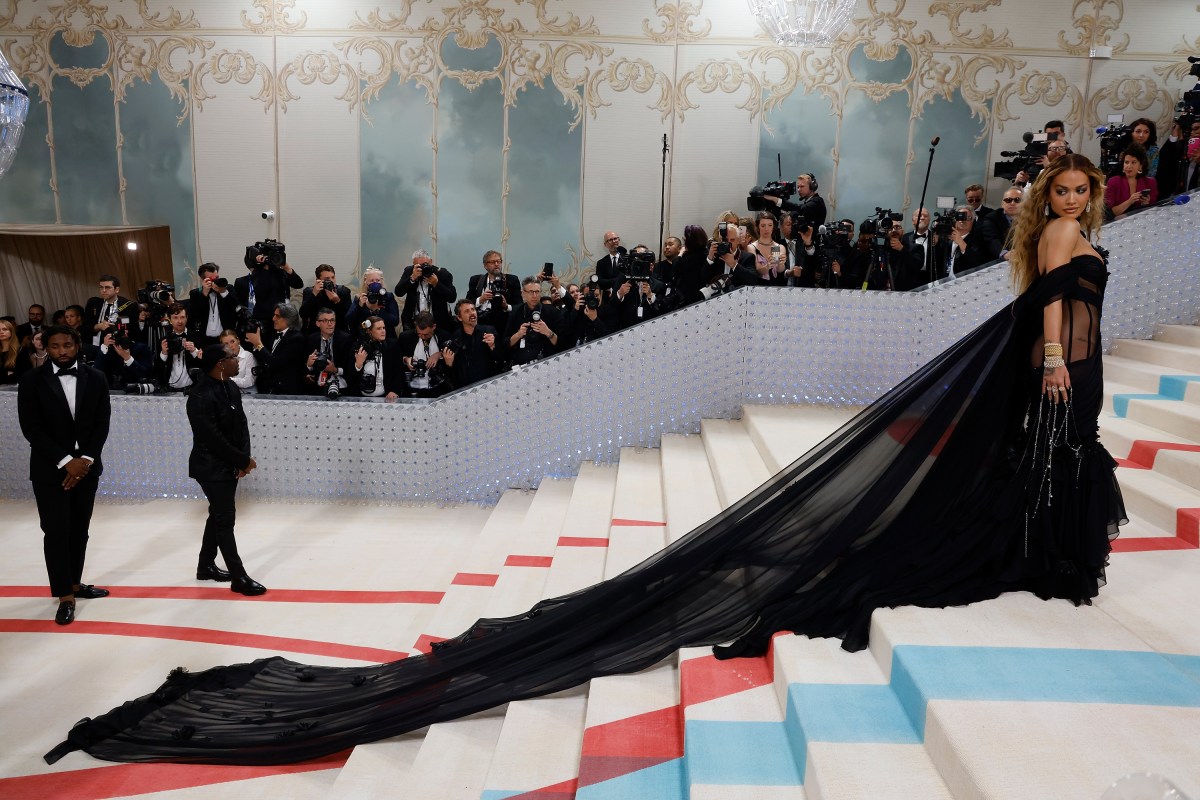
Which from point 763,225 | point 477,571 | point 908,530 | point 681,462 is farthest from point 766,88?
point 908,530

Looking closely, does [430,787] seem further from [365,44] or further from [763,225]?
[365,44]

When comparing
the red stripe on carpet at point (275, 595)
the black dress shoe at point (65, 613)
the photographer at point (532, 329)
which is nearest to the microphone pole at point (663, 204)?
the photographer at point (532, 329)

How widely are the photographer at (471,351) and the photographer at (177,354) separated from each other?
6.05ft

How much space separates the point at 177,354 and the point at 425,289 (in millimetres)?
1842

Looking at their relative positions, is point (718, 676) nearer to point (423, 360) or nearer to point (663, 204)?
point (423, 360)

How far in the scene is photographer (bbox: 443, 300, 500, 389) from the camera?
21.6ft

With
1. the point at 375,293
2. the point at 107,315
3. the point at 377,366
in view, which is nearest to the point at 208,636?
the point at 377,366

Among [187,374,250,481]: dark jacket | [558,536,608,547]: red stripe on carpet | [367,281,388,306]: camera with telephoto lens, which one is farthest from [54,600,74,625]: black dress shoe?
[367,281,388,306]: camera with telephoto lens

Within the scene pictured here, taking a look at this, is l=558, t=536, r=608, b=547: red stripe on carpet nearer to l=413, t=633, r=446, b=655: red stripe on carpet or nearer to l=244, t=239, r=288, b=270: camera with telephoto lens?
l=413, t=633, r=446, b=655: red stripe on carpet

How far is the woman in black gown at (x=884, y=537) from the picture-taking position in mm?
2836

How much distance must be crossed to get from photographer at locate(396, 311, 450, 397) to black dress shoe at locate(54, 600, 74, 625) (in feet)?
8.39

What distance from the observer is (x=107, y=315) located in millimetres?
7504

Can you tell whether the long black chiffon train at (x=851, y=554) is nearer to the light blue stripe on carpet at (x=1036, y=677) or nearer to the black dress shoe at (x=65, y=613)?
the light blue stripe on carpet at (x=1036, y=677)

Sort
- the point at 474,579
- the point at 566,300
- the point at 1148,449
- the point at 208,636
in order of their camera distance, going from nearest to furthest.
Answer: the point at 1148,449 → the point at 208,636 → the point at 474,579 → the point at 566,300
